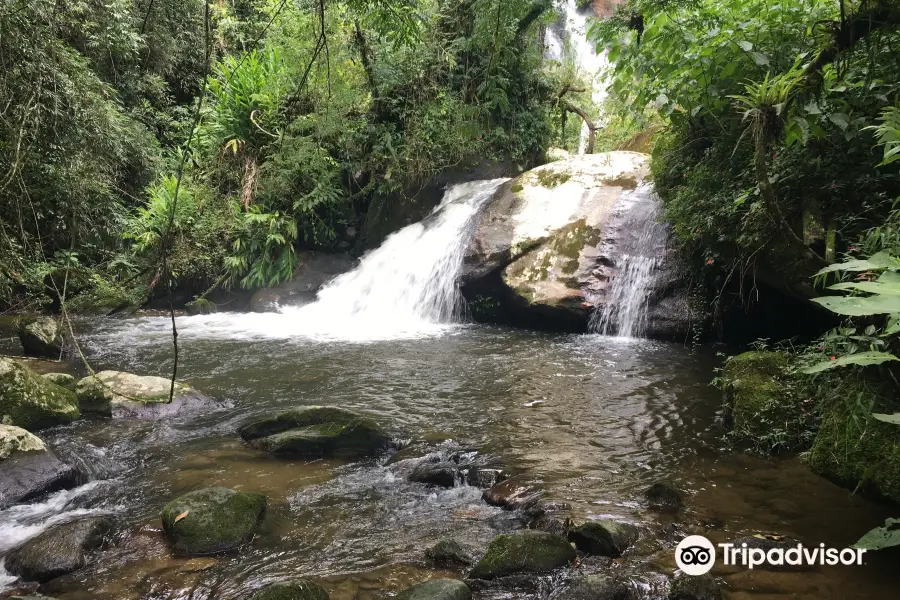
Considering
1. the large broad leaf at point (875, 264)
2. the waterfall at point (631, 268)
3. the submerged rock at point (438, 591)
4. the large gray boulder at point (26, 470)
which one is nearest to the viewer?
the large broad leaf at point (875, 264)

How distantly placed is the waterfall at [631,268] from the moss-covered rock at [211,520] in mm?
6251

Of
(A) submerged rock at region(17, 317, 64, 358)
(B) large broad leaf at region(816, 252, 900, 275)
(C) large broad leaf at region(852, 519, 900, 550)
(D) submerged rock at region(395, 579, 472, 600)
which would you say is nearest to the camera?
(C) large broad leaf at region(852, 519, 900, 550)

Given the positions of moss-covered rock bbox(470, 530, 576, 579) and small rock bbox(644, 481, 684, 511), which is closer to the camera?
moss-covered rock bbox(470, 530, 576, 579)

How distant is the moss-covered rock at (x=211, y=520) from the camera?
3.30 metres

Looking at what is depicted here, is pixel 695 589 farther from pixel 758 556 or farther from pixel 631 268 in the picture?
pixel 631 268

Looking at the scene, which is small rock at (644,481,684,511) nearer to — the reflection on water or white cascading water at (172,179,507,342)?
the reflection on water

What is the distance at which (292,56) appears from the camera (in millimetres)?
12453

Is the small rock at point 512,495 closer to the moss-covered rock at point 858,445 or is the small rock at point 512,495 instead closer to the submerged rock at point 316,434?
the submerged rock at point 316,434

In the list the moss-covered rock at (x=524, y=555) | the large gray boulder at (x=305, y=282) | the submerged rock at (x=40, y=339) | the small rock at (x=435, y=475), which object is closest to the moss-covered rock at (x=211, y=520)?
the small rock at (x=435, y=475)

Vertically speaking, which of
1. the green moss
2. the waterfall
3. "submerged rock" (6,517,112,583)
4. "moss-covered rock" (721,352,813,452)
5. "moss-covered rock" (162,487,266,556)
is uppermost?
the green moss

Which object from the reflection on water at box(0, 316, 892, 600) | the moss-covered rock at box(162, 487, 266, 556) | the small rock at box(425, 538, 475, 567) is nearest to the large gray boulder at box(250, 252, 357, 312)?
the reflection on water at box(0, 316, 892, 600)

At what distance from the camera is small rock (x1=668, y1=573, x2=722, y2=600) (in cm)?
269

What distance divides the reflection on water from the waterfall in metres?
1.09

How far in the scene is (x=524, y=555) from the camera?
3002 millimetres
